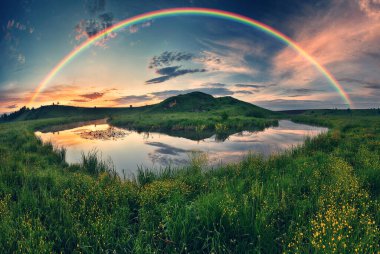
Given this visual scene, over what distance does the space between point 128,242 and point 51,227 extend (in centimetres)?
214

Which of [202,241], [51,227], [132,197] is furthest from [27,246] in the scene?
[202,241]

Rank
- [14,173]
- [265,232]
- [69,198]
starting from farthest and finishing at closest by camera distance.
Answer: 1. [14,173]
2. [69,198]
3. [265,232]

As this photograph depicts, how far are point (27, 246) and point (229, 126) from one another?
42.9 m

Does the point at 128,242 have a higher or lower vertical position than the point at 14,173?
lower

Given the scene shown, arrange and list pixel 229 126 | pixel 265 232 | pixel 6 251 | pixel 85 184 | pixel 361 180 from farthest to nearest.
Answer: pixel 229 126 < pixel 85 184 < pixel 361 180 < pixel 265 232 < pixel 6 251

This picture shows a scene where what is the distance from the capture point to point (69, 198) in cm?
760

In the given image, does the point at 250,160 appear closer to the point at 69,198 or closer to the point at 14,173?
the point at 69,198

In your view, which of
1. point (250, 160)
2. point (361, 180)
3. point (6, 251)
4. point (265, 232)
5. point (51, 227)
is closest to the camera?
point (6, 251)

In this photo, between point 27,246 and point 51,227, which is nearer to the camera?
point 27,246

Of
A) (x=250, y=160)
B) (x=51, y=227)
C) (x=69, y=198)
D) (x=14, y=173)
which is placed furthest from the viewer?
(x=250, y=160)

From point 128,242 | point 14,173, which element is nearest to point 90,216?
point 128,242

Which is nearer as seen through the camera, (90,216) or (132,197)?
(90,216)

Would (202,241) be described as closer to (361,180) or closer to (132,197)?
(132,197)

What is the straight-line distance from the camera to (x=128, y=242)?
221 inches
